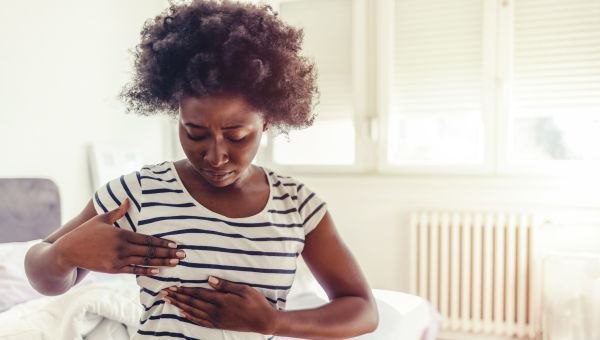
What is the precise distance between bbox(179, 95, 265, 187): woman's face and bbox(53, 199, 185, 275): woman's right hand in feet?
0.40

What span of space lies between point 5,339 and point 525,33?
2.72 m

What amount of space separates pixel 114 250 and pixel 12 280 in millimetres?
1417

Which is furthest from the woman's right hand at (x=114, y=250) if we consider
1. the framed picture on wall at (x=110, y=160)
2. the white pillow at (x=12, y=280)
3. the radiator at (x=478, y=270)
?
the radiator at (x=478, y=270)

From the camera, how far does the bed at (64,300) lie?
57.1 inches

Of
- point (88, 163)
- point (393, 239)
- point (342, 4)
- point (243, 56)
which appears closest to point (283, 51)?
Result: point (243, 56)

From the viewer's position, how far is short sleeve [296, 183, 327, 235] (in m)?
0.78

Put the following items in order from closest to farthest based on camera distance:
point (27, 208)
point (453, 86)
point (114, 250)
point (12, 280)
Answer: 1. point (114, 250)
2. point (12, 280)
3. point (27, 208)
4. point (453, 86)

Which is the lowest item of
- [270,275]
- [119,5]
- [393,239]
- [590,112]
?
[393,239]

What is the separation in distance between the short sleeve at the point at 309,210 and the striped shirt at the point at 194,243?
0.10 feet

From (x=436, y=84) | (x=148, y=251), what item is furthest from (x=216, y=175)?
(x=436, y=84)

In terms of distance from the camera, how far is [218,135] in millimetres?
714

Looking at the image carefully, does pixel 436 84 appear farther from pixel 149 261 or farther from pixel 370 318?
pixel 149 261

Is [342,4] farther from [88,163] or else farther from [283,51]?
[283,51]

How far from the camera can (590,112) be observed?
106 inches
